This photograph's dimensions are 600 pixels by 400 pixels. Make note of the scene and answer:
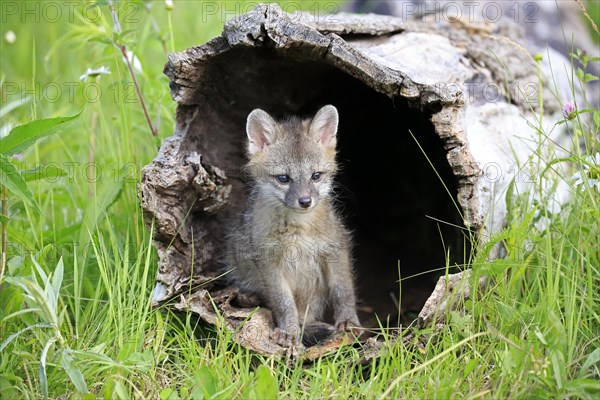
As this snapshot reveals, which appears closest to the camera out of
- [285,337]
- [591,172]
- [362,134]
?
[591,172]

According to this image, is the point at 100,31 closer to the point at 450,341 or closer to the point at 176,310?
the point at 176,310

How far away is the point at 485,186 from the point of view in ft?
13.3

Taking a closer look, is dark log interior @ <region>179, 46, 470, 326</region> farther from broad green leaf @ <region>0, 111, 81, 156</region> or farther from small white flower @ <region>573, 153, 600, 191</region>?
broad green leaf @ <region>0, 111, 81, 156</region>

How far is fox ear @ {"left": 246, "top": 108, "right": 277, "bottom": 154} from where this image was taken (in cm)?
452

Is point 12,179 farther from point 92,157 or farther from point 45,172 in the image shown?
point 92,157

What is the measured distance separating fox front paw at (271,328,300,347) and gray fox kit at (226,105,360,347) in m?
0.27

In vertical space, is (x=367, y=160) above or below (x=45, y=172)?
below

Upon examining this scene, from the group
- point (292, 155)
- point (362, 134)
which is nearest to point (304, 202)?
point (292, 155)

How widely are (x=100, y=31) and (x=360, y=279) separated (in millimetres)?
2830

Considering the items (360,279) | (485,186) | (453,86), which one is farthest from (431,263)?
(453,86)

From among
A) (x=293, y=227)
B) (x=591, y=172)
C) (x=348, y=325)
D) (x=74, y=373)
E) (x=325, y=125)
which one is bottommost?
(x=348, y=325)

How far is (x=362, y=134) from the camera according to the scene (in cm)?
634

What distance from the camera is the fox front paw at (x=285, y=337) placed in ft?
13.2

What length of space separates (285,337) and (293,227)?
0.80 m
